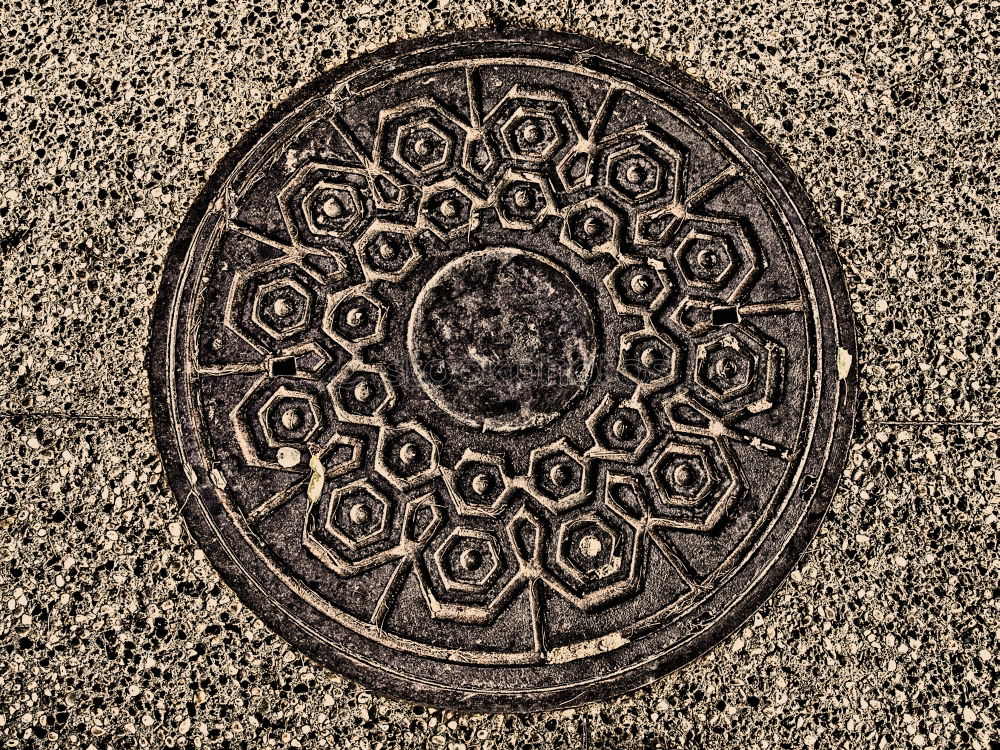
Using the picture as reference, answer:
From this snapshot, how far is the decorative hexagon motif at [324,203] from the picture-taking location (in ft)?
7.46

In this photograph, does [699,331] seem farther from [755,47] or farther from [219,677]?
[219,677]

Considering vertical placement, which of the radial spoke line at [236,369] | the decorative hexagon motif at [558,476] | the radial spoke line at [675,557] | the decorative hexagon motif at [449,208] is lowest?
the radial spoke line at [675,557]

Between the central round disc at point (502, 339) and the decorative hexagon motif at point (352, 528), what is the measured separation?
1.17 ft

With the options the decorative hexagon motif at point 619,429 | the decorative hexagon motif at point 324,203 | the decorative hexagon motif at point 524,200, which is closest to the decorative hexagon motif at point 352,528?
the decorative hexagon motif at point 619,429

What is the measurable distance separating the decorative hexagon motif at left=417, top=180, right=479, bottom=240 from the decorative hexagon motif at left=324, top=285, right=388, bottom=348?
275 mm

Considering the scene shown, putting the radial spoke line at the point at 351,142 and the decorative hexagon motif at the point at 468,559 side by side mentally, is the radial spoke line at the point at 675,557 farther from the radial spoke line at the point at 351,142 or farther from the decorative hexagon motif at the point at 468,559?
the radial spoke line at the point at 351,142

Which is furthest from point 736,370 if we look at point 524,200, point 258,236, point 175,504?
point 175,504

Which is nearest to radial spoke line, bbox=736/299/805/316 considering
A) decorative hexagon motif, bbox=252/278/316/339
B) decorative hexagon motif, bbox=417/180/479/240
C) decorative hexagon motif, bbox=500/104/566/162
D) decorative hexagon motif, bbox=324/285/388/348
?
decorative hexagon motif, bbox=500/104/566/162

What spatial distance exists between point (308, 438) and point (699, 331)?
1213mm

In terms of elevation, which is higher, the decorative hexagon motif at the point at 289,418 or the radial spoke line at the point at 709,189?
the radial spoke line at the point at 709,189

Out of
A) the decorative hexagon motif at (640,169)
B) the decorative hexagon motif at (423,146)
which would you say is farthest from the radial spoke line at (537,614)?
the decorative hexagon motif at (423,146)

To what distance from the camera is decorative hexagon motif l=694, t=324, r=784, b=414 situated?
2230 mm

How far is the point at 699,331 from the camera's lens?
224 cm

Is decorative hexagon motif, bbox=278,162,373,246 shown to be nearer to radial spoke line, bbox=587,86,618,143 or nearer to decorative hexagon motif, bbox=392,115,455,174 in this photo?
decorative hexagon motif, bbox=392,115,455,174
